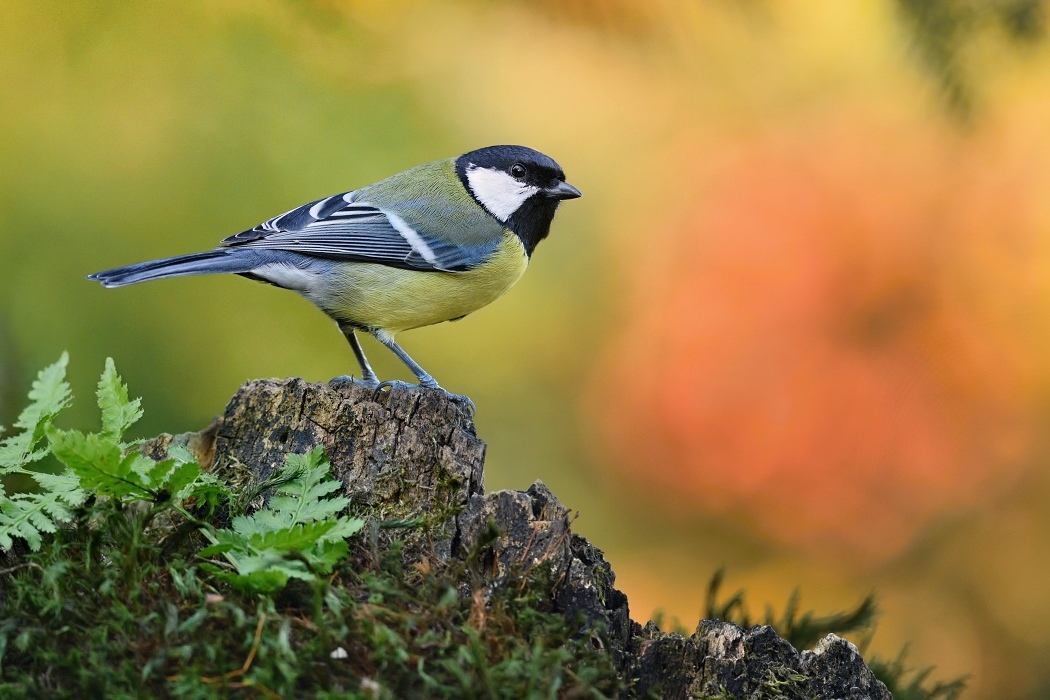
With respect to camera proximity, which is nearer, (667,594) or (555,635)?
(555,635)

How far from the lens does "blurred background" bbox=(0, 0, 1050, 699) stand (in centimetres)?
361

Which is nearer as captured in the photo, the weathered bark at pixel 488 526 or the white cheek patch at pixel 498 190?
the weathered bark at pixel 488 526

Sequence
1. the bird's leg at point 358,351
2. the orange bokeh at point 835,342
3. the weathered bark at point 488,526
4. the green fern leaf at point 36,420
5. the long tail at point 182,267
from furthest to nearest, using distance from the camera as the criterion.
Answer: the orange bokeh at point 835,342 < the bird's leg at point 358,351 < the long tail at point 182,267 < the green fern leaf at point 36,420 < the weathered bark at point 488,526

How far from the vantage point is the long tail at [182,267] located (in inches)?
105

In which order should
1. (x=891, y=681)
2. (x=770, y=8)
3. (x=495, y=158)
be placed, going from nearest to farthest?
(x=891, y=681) → (x=770, y=8) → (x=495, y=158)

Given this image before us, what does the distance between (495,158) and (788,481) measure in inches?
68.7

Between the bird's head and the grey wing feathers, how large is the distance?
0.79 ft

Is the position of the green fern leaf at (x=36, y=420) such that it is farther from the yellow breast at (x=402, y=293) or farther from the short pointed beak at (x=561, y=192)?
the short pointed beak at (x=561, y=192)

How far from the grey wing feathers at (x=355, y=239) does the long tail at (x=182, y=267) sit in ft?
0.32

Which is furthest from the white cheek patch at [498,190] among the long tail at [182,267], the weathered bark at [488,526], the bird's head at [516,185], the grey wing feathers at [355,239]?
the weathered bark at [488,526]

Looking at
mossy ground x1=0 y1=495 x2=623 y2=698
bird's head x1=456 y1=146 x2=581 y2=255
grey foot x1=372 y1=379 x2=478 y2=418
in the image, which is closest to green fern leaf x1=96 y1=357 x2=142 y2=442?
mossy ground x1=0 y1=495 x2=623 y2=698

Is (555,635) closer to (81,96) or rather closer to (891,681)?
(891,681)

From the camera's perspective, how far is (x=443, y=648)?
5.09 ft

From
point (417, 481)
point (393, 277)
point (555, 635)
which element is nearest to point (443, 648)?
point (555, 635)
